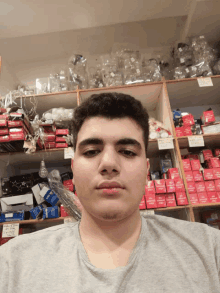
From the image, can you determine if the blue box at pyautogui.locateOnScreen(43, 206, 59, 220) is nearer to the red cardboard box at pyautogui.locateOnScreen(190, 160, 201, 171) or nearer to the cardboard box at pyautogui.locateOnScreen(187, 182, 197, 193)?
the cardboard box at pyautogui.locateOnScreen(187, 182, 197, 193)

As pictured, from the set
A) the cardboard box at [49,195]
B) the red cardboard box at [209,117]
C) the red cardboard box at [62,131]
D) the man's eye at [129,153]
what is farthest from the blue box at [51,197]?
the red cardboard box at [209,117]

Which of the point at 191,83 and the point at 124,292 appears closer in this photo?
the point at 124,292

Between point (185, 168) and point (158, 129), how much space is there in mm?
427

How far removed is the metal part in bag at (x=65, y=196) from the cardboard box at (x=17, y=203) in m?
0.29

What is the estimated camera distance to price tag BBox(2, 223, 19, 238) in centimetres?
153

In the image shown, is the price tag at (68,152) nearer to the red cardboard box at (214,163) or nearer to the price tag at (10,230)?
the price tag at (10,230)

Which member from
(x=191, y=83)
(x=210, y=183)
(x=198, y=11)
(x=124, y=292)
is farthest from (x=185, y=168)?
(x=198, y=11)

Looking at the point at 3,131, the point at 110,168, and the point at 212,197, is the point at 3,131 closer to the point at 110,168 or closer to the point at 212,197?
the point at 110,168

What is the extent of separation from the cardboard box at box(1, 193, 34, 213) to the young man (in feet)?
3.33

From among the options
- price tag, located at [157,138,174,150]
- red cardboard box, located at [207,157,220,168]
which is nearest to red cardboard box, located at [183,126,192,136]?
price tag, located at [157,138,174,150]

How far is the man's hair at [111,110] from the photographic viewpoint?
2.77ft

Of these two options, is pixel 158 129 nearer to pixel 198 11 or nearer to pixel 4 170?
pixel 198 11

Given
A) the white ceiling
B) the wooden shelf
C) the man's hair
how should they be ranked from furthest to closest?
1. the white ceiling
2. the wooden shelf
3. the man's hair

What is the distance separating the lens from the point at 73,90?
6.29 ft
